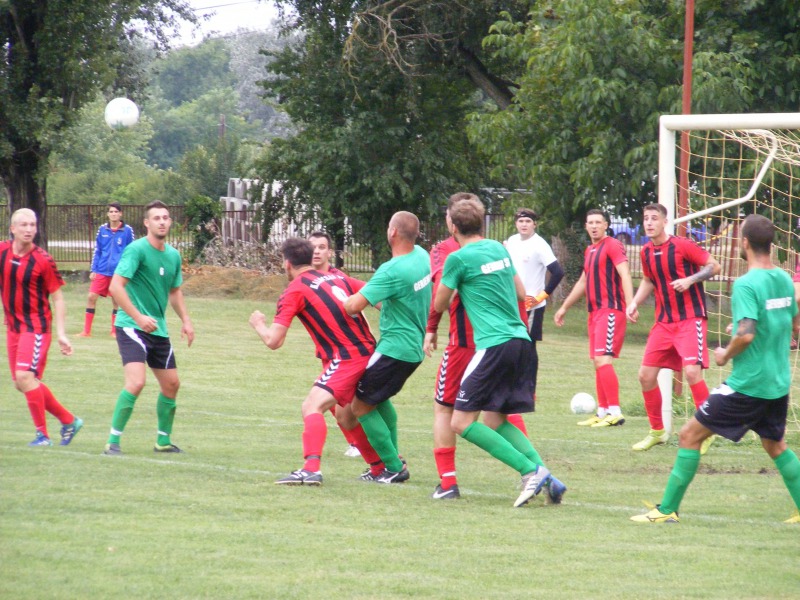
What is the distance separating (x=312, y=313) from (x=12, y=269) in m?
2.87

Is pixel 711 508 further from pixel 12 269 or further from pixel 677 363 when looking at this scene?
pixel 12 269

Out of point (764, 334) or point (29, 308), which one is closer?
point (764, 334)

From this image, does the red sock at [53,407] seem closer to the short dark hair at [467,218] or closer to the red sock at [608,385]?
the short dark hair at [467,218]

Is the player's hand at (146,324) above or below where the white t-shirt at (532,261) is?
below

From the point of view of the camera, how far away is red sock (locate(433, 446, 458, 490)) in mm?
7418

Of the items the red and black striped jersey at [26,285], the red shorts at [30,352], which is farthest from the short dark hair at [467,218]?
the red shorts at [30,352]

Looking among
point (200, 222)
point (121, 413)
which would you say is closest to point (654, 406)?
point (121, 413)

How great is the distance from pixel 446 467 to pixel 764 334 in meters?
2.26

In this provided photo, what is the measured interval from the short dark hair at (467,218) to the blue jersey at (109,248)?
10701mm

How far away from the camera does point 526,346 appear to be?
723 cm

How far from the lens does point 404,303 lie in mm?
7734

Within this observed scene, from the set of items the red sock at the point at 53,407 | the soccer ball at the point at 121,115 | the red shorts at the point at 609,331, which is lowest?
the red sock at the point at 53,407

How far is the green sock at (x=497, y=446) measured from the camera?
23.5 ft

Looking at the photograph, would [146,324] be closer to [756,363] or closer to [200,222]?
[756,363]
